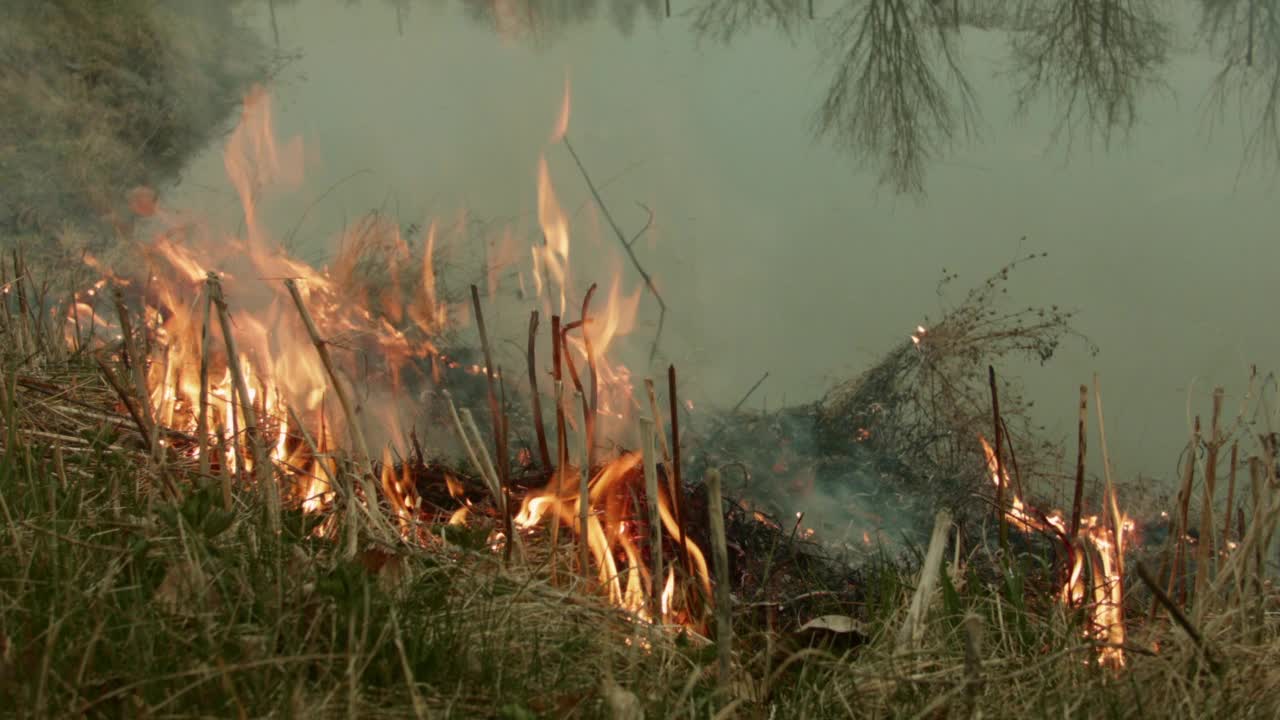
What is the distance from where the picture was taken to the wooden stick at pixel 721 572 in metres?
1.41

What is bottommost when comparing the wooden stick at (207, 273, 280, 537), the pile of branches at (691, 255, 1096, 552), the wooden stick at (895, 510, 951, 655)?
the pile of branches at (691, 255, 1096, 552)

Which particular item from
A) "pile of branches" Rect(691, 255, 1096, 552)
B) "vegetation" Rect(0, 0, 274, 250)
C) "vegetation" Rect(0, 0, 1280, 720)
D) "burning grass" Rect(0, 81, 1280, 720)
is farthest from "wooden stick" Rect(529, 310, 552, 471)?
"vegetation" Rect(0, 0, 274, 250)

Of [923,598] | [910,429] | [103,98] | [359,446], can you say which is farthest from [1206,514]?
[103,98]

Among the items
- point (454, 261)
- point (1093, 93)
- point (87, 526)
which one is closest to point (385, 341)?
point (454, 261)

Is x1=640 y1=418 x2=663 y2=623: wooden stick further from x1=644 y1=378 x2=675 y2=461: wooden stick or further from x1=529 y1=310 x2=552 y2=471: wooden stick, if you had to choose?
x1=529 y1=310 x2=552 y2=471: wooden stick

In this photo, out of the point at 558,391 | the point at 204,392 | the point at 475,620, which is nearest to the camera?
the point at 475,620

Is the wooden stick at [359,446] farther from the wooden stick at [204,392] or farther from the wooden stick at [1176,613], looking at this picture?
the wooden stick at [1176,613]

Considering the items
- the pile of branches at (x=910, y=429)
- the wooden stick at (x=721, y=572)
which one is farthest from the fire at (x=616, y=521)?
the pile of branches at (x=910, y=429)

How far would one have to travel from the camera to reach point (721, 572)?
149cm

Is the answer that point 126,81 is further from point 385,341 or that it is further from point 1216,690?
point 1216,690

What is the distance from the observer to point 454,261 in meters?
5.40

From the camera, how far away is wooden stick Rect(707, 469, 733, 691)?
4.63 ft

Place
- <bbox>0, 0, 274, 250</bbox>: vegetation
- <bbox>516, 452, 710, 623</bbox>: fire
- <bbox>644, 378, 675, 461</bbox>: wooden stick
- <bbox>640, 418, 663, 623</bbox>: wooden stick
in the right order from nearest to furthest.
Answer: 1. <bbox>640, 418, 663, 623</bbox>: wooden stick
2. <bbox>644, 378, 675, 461</bbox>: wooden stick
3. <bbox>516, 452, 710, 623</bbox>: fire
4. <bbox>0, 0, 274, 250</bbox>: vegetation

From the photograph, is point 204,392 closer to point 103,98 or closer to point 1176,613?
point 1176,613
